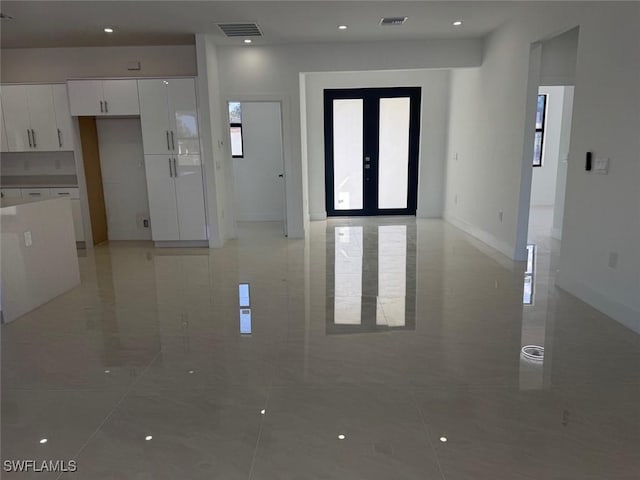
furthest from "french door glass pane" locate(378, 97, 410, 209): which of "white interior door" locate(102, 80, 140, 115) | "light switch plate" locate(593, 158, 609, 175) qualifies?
"light switch plate" locate(593, 158, 609, 175)

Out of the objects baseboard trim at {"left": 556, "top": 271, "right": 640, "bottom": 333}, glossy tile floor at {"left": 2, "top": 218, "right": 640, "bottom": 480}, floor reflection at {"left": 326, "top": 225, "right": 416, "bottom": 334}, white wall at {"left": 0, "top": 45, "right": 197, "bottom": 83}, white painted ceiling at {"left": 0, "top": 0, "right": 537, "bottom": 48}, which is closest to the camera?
glossy tile floor at {"left": 2, "top": 218, "right": 640, "bottom": 480}

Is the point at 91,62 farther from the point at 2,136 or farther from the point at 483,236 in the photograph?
the point at 483,236

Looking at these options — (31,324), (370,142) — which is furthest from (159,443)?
(370,142)

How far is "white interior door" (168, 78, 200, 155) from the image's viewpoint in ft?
18.6

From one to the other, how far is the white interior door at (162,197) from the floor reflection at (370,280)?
2.25m

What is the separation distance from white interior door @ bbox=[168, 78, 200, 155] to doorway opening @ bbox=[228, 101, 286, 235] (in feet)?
6.45

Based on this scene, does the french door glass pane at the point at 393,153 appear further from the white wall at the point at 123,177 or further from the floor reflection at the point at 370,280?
the white wall at the point at 123,177

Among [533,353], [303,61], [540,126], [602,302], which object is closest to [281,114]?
[303,61]

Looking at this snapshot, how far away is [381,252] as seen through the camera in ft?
18.6

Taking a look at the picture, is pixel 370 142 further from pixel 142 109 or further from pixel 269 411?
pixel 269 411

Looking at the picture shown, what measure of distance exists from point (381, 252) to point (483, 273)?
1.42 metres

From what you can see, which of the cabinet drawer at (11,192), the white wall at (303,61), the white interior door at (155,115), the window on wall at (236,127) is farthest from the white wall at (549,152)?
the cabinet drawer at (11,192)

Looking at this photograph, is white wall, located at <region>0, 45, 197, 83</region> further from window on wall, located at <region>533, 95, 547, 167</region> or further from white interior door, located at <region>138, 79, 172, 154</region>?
window on wall, located at <region>533, 95, 547, 167</region>

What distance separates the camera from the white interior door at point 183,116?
5.68 meters
